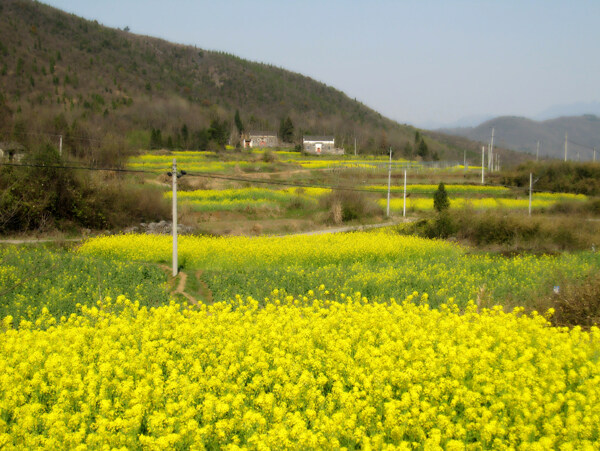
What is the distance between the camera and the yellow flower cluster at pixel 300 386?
17.1ft

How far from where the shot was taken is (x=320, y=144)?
333ft

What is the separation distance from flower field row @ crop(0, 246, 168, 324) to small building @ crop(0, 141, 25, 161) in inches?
748

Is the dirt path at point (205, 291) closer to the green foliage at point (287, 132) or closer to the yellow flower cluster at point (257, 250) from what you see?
the yellow flower cluster at point (257, 250)

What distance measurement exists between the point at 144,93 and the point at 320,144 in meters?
44.7

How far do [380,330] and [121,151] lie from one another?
43.1m

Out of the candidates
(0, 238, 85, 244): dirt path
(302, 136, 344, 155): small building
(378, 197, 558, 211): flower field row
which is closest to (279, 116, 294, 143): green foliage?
(302, 136, 344, 155): small building

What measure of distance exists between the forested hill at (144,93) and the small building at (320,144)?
4.23m

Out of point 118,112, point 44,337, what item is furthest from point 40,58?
point 44,337

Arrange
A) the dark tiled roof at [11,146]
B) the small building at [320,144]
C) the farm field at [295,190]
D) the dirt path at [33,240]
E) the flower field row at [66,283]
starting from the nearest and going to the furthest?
the flower field row at [66,283] → the dirt path at [33,240] → the dark tiled roof at [11,146] → the farm field at [295,190] → the small building at [320,144]

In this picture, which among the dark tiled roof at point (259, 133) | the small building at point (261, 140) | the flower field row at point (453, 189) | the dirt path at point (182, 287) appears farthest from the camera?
the dark tiled roof at point (259, 133)

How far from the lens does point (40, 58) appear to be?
101m

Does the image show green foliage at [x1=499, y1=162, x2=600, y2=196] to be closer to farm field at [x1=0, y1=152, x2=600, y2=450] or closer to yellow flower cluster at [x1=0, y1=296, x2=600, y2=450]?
farm field at [x1=0, y1=152, x2=600, y2=450]

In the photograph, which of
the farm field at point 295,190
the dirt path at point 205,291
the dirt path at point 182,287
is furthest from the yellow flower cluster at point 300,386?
the farm field at point 295,190

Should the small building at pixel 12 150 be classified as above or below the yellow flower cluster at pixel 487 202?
above
